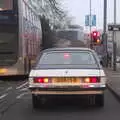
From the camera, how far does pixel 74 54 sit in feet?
50.9

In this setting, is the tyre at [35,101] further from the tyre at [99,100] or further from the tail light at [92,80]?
the tyre at [99,100]

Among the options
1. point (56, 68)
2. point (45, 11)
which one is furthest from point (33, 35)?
point (45, 11)

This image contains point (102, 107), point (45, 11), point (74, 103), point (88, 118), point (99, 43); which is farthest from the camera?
point (45, 11)

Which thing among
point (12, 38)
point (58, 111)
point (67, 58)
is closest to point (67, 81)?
point (58, 111)

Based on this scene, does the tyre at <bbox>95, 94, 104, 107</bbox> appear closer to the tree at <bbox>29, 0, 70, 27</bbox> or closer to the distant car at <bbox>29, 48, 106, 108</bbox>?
the distant car at <bbox>29, 48, 106, 108</bbox>

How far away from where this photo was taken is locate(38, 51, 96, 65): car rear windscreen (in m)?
15.2

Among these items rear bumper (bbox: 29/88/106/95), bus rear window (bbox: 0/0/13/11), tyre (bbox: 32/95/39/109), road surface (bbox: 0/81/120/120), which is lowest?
road surface (bbox: 0/81/120/120)

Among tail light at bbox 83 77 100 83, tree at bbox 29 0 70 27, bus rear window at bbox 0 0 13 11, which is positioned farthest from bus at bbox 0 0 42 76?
tree at bbox 29 0 70 27

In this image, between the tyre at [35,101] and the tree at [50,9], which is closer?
the tyre at [35,101]

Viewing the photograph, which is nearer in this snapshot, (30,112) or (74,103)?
(30,112)

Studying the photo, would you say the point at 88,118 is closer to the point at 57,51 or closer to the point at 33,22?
the point at 57,51

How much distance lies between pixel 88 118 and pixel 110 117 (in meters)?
0.57

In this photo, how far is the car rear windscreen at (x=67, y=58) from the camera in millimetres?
15188

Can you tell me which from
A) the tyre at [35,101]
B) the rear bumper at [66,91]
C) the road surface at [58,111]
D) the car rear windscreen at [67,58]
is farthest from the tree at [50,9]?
the rear bumper at [66,91]
